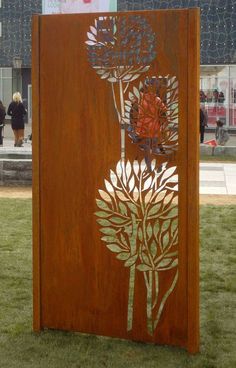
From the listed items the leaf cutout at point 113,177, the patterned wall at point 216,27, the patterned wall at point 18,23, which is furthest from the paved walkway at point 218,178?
the patterned wall at point 18,23

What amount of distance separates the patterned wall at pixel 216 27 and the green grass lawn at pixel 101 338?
2364cm

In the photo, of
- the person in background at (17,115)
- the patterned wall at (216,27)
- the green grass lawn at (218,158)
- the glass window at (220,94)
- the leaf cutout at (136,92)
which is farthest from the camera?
the glass window at (220,94)

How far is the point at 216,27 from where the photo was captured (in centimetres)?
3075

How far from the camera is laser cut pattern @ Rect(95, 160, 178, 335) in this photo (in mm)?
4816

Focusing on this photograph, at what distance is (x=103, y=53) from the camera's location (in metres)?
4.82

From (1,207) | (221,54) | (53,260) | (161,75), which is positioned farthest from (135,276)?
(221,54)

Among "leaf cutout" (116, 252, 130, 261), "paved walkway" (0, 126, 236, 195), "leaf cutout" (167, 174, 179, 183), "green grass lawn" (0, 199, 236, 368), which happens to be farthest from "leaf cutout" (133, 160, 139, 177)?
"paved walkway" (0, 126, 236, 195)

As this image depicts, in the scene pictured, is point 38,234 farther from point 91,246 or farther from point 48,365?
point 48,365

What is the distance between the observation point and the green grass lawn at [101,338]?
4.77 meters

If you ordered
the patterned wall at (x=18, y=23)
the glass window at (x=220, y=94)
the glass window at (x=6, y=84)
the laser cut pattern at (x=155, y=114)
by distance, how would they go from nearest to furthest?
1. the laser cut pattern at (x=155, y=114)
2. the glass window at (x=220, y=94)
3. the patterned wall at (x=18, y=23)
4. the glass window at (x=6, y=84)

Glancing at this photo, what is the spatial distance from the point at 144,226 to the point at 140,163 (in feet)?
1.43

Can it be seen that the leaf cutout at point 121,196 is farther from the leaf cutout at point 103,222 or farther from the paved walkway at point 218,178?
the paved walkway at point 218,178

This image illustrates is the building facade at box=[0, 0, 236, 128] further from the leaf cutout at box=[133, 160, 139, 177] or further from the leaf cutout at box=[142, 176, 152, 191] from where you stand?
the leaf cutout at box=[133, 160, 139, 177]

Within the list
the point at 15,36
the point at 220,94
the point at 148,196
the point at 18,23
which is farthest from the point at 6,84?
the point at 148,196
